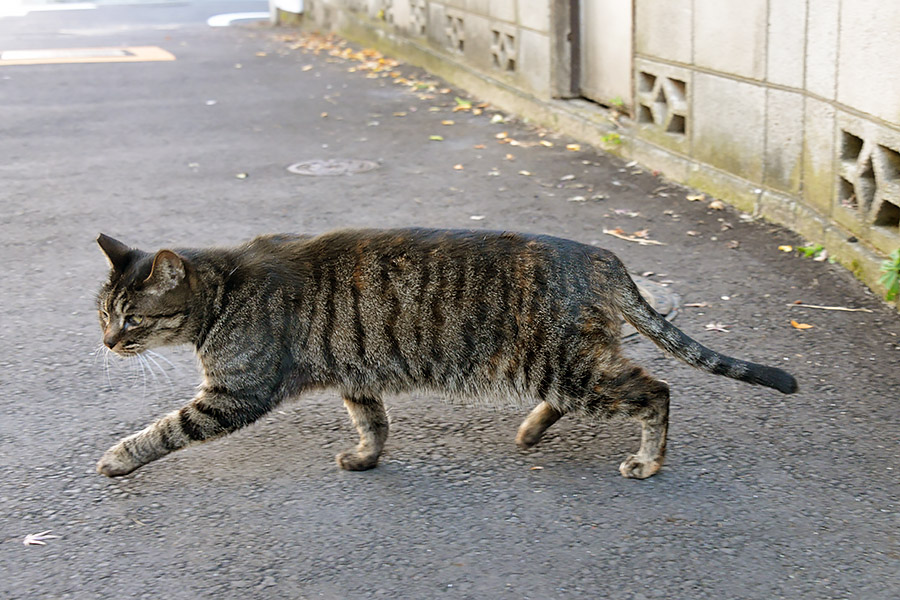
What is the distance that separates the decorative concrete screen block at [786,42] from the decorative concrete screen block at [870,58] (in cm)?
51

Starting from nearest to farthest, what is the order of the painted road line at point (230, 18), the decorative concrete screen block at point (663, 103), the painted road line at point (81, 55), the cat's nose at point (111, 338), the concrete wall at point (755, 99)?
1. the cat's nose at point (111, 338)
2. the concrete wall at point (755, 99)
3. the decorative concrete screen block at point (663, 103)
4. the painted road line at point (81, 55)
5. the painted road line at point (230, 18)

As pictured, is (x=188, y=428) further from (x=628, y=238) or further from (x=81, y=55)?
(x=81, y=55)

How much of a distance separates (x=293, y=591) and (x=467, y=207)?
4.76m

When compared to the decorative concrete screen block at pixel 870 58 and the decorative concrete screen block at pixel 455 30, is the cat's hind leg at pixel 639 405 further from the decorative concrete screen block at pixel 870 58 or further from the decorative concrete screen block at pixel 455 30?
the decorative concrete screen block at pixel 455 30

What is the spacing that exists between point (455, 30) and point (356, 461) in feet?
30.7

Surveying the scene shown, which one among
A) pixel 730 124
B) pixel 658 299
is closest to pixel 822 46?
pixel 730 124

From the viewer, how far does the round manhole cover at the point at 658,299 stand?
18.5 feet

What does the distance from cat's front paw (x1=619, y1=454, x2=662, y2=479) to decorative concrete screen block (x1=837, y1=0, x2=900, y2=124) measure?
2683 mm

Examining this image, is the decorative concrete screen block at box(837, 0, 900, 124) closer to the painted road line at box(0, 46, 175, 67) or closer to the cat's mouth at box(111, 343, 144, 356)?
the cat's mouth at box(111, 343, 144, 356)

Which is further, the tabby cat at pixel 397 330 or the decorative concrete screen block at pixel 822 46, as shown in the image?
the decorative concrete screen block at pixel 822 46

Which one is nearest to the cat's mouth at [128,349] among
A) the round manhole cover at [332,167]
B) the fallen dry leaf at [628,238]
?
the fallen dry leaf at [628,238]

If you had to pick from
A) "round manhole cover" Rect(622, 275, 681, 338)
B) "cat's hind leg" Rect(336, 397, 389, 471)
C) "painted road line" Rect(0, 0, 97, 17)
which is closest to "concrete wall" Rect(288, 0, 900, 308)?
"round manhole cover" Rect(622, 275, 681, 338)

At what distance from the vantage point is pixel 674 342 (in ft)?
13.5

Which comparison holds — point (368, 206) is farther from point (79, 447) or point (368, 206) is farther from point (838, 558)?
point (838, 558)
